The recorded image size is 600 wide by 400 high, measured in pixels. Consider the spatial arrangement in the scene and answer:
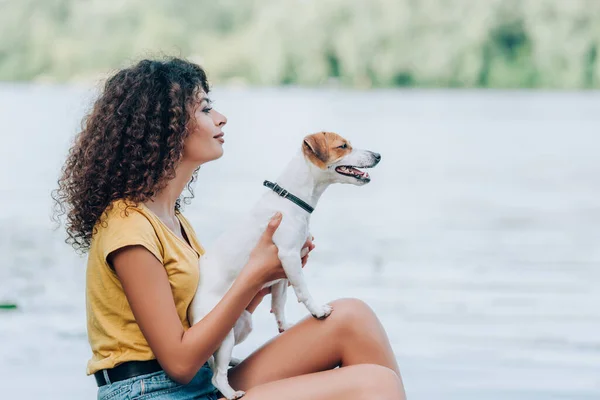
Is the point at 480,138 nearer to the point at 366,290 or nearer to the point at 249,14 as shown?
the point at 366,290

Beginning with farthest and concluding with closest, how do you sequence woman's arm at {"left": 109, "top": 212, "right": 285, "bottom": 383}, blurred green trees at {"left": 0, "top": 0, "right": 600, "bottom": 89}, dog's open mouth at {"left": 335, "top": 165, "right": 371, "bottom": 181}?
blurred green trees at {"left": 0, "top": 0, "right": 600, "bottom": 89} < dog's open mouth at {"left": 335, "top": 165, "right": 371, "bottom": 181} < woman's arm at {"left": 109, "top": 212, "right": 285, "bottom": 383}

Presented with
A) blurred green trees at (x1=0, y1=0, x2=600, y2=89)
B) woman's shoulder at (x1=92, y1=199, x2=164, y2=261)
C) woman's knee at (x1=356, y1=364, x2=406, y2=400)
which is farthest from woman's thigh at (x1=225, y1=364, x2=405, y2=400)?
blurred green trees at (x1=0, y1=0, x2=600, y2=89)

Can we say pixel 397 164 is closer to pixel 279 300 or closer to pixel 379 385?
pixel 279 300

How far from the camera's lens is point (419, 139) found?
13984 millimetres

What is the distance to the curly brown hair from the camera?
6.53 feet

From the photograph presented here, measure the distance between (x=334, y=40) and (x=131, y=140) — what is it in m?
26.1

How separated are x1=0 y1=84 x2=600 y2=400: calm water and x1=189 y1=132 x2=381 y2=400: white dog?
557mm

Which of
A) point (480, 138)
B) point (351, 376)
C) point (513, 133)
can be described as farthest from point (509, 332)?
point (513, 133)

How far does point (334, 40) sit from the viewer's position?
91.0 feet

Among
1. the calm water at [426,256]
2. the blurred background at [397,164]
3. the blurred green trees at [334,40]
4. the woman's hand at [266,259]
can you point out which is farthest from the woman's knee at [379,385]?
the blurred green trees at [334,40]

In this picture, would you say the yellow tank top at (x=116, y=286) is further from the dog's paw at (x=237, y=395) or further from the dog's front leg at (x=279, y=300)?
the dog's front leg at (x=279, y=300)

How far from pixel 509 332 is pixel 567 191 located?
5.21 m

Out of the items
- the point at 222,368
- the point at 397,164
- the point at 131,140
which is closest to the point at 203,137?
the point at 131,140

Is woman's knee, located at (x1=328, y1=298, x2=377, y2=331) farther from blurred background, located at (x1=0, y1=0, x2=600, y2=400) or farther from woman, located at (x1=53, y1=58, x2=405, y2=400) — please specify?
blurred background, located at (x1=0, y1=0, x2=600, y2=400)
